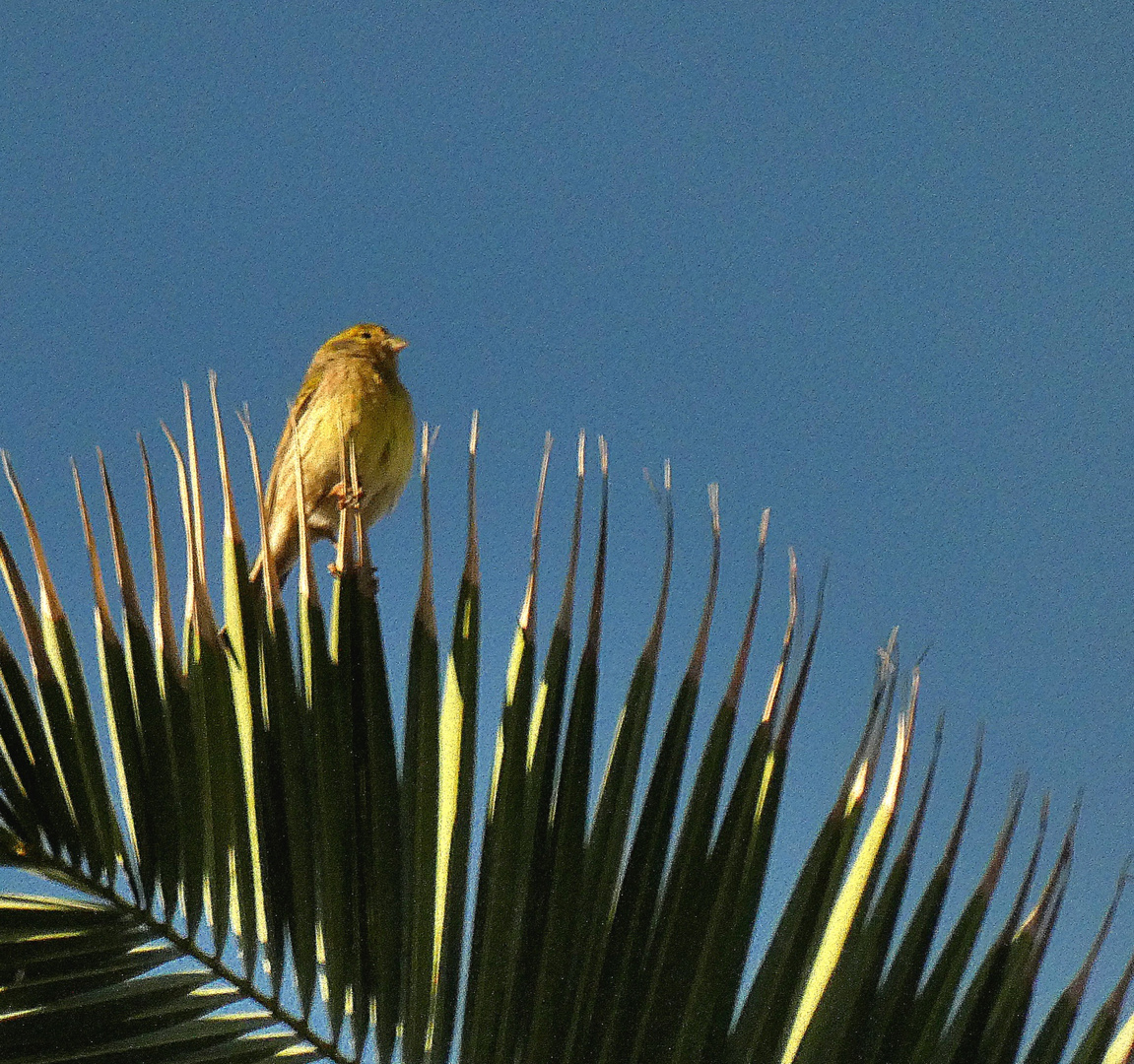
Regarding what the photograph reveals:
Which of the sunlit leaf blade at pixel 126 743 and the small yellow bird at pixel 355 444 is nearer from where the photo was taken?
the sunlit leaf blade at pixel 126 743

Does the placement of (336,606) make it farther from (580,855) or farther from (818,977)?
(818,977)

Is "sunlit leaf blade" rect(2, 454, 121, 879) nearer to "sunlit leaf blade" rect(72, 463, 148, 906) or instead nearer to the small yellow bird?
"sunlit leaf blade" rect(72, 463, 148, 906)

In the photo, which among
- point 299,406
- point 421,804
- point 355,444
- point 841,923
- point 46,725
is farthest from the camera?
point 299,406

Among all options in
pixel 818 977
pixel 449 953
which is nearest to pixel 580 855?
pixel 449 953

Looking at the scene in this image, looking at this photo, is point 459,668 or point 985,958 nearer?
point 985,958

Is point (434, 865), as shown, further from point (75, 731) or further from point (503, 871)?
point (75, 731)

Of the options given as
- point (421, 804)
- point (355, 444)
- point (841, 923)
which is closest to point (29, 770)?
point (421, 804)

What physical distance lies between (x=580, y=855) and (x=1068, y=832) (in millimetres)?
675

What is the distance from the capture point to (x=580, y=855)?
6.25 feet

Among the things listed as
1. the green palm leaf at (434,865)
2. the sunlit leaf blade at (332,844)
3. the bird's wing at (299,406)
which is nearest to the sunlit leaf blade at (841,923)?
the green palm leaf at (434,865)

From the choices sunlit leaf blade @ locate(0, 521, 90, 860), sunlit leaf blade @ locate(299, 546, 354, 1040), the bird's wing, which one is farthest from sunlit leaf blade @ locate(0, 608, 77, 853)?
the bird's wing

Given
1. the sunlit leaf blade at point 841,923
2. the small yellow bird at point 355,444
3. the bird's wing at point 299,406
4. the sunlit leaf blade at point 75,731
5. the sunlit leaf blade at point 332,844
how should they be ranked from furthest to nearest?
the bird's wing at point 299,406
the small yellow bird at point 355,444
the sunlit leaf blade at point 75,731
the sunlit leaf blade at point 332,844
the sunlit leaf blade at point 841,923

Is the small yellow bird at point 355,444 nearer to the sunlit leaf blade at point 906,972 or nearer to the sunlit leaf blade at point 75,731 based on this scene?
the sunlit leaf blade at point 75,731

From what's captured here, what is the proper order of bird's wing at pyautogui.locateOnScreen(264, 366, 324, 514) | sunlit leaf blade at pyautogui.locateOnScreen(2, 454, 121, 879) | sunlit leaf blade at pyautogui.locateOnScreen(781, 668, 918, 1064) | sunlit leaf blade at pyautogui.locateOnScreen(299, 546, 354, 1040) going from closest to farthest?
sunlit leaf blade at pyautogui.locateOnScreen(781, 668, 918, 1064) → sunlit leaf blade at pyautogui.locateOnScreen(299, 546, 354, 1040) → sunlit leaf blade at pyautogui.locateOnScreen(2, 454, 121, 879) → bird's wing at pyautogui.locateOnScreen(264, 366, 324, 514)
